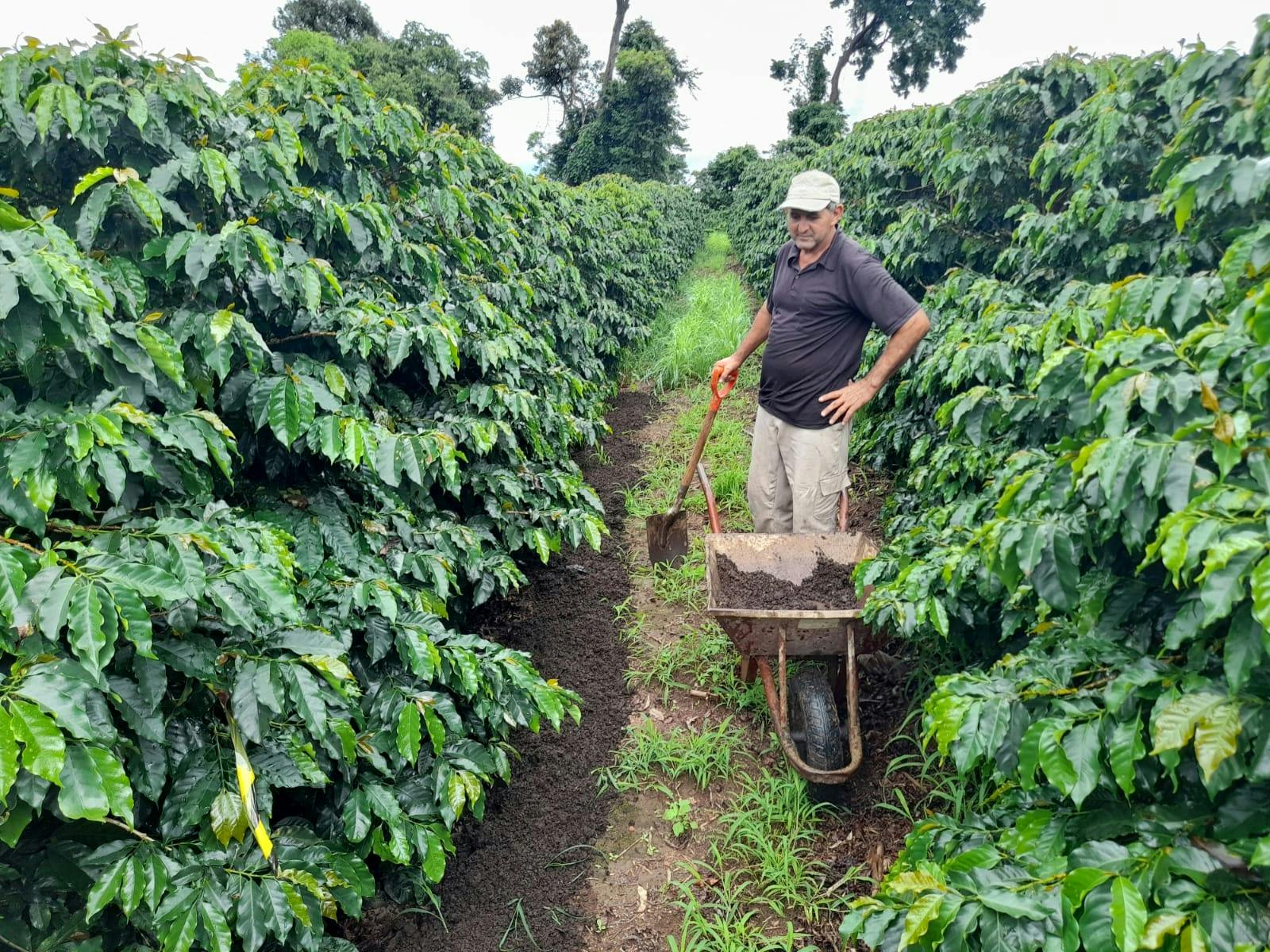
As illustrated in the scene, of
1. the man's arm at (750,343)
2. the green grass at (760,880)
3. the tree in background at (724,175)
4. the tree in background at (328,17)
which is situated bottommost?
the green grass at (760,880)

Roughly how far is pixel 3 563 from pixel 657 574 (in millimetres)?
3318

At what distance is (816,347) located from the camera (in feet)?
10.7

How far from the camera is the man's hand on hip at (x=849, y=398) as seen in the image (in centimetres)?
312

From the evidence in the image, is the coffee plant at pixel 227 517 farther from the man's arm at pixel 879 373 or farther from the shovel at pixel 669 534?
the man's arm at pixel 879 373

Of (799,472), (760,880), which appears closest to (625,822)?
(760,880)

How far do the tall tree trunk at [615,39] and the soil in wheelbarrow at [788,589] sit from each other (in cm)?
3345

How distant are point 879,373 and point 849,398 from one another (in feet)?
0.57

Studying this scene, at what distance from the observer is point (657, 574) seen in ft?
14.2

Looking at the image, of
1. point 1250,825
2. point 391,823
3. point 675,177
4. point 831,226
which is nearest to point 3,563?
point 391,823

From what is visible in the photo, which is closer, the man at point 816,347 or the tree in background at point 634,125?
the man at point 816,347

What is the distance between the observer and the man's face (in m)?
3.07

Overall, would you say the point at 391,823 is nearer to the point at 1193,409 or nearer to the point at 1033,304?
the point at 1193,409

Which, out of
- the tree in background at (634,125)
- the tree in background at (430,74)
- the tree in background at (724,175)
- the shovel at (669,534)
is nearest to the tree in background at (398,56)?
the tree in background at (430,74)

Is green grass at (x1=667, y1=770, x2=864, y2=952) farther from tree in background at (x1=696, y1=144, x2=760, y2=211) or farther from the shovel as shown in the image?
tree in background at (x1=696, y1=144, x2=760, y2=211)
